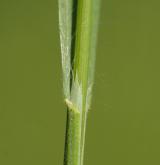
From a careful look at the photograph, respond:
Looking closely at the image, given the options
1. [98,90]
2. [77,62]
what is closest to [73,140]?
[77,62]

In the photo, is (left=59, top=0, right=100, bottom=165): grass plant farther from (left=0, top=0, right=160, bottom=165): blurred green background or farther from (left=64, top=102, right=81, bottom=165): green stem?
(left=0, top=0, right=160, bottom=165): blurred green background

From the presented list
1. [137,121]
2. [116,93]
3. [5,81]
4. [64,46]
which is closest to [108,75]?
[116,93]

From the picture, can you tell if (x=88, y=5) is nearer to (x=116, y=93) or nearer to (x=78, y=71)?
(x=78, y=71)

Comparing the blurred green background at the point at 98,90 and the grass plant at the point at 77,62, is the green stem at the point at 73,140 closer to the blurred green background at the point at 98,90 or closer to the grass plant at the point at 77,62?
the grass plant at the point at 77,62

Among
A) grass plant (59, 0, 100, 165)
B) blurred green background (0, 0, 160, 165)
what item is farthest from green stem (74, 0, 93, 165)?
blurred green background (0, 0, 160, 165)

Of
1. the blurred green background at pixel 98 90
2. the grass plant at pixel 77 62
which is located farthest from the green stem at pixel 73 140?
the blurred green background at pixel 98 90

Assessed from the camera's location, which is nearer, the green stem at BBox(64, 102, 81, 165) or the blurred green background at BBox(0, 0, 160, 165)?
the green stem at BBox(64, 102, 81, 165)

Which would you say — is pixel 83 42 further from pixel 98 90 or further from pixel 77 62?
pixel 98 90

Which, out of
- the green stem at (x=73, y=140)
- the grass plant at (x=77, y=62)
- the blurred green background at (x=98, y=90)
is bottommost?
the blurred green background at (x=98, y=90)
